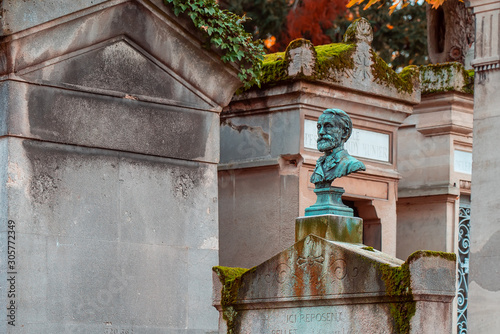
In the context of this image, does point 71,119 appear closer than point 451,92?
Yes

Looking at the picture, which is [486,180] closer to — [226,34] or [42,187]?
[226,34]

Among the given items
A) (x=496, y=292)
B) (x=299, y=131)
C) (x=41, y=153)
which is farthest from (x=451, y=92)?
(x=41, y=153)

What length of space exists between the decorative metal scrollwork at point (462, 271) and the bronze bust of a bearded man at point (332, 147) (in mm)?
5122

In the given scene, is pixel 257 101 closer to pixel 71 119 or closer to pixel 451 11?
pixel 71 119

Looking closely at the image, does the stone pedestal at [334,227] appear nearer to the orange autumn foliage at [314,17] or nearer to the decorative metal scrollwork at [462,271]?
the decorative metal scrollwork at [462,271]

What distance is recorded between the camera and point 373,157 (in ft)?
36.4

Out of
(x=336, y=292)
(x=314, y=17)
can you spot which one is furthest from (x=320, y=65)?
(x=314, y=17)

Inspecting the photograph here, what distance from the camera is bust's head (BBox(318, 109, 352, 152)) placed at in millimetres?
7289

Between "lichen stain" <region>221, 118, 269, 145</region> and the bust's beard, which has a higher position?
"lichen stain" <region>221, 118, 269, 145</region>

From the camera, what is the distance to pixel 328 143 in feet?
24.0

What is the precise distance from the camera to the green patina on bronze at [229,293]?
7328 mm

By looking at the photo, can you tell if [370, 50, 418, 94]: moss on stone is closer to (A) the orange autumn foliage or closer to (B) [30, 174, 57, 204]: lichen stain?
(B) [30, 174, 57, 204]: lichen stain

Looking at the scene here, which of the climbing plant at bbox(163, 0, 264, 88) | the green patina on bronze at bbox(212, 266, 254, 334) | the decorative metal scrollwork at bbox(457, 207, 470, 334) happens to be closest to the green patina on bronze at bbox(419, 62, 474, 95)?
the decorative metal scrollwork at bbox(457, 207, 470, 334)

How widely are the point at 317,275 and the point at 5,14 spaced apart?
2.99 meters
